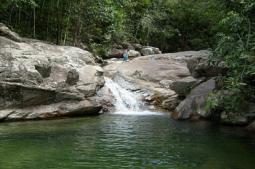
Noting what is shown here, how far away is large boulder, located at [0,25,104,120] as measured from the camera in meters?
22.4

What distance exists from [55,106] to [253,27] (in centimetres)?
1152

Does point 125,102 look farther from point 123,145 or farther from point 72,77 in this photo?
point 123,145

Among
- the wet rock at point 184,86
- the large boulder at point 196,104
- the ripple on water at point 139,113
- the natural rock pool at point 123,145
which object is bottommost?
the natural rock pool at point 123,145

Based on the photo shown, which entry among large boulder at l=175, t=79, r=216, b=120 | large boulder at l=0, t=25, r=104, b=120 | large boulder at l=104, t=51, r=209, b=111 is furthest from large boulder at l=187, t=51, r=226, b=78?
large boulder at l=0, t=25, r=104, b=120

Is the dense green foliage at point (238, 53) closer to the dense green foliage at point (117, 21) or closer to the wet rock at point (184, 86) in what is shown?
the dense green foliage at point (117, 21)

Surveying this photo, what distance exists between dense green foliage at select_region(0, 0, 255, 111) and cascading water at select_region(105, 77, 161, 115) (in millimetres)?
5816

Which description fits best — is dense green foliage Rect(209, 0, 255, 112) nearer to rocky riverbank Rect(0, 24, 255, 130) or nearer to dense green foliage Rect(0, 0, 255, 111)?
dense green foliage Rect(0, 0, 255, 111)

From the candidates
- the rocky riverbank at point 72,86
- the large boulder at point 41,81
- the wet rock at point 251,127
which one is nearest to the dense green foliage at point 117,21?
the large boulder at point 41,81

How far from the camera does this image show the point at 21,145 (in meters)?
15.9

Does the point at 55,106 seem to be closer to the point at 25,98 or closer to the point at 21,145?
the point at 25,98

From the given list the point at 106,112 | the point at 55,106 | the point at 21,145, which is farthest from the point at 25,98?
the point at 21,145

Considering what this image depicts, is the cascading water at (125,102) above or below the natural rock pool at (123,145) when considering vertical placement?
above

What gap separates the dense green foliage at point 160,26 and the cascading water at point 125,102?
5816mm

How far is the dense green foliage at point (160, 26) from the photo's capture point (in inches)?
620
